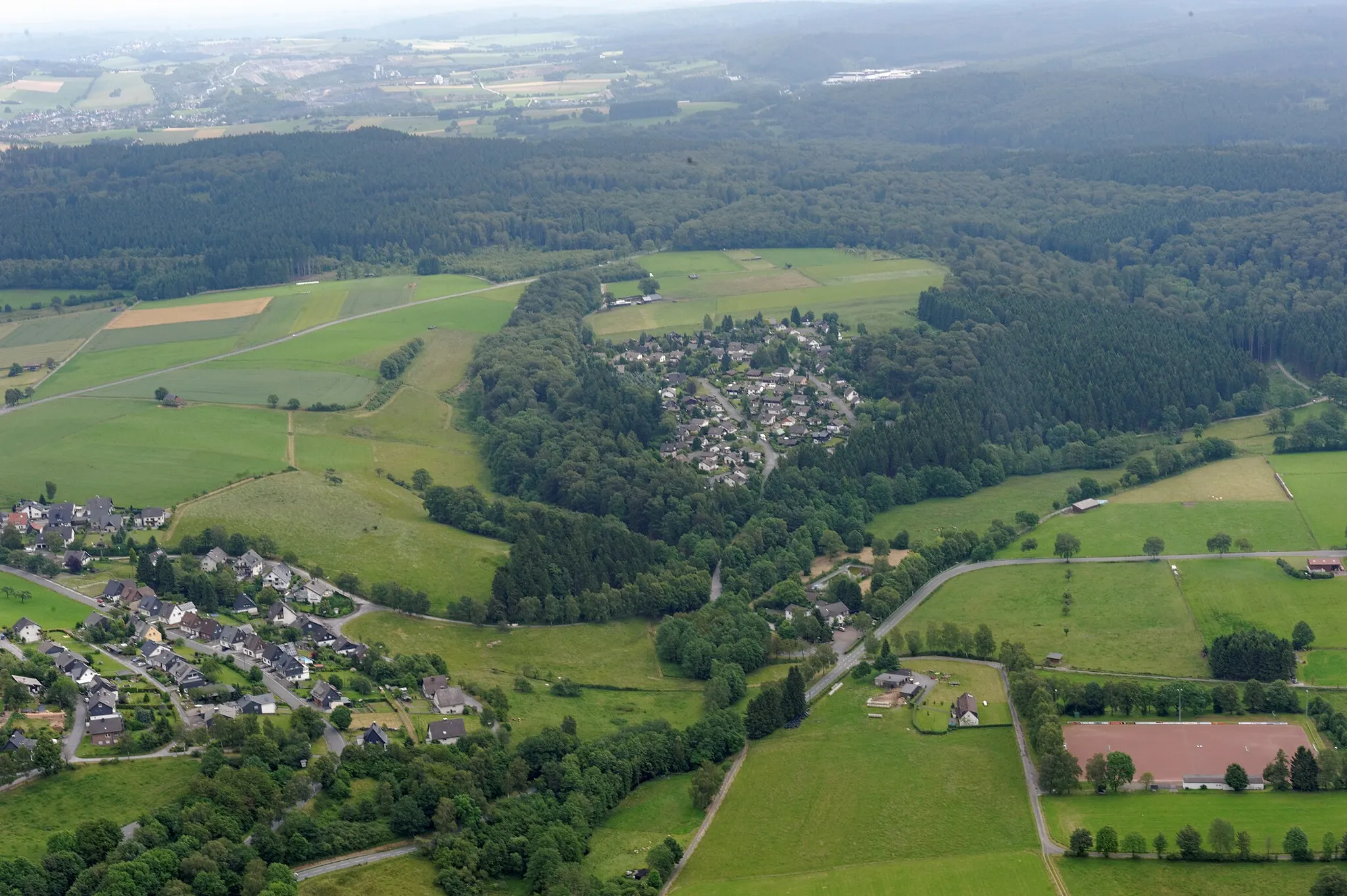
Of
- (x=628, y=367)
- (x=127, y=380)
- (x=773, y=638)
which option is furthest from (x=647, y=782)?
(x=127, y=380)

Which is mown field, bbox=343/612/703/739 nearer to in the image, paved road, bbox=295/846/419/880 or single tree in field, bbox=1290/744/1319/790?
paved road, bbox=295/846/419/880

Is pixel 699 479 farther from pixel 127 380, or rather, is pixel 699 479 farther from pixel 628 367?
pixel 127 380

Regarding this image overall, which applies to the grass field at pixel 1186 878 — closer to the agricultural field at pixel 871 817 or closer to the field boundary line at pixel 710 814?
the agricultural field at pixel 871 817

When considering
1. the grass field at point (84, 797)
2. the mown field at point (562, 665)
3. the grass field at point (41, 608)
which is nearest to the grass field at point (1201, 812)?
the mown field at point (562, 665)

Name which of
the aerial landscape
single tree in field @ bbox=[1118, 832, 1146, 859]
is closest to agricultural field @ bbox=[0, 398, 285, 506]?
the aerial landscape

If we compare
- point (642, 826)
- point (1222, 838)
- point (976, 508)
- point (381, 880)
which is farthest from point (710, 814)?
point (976, 508)

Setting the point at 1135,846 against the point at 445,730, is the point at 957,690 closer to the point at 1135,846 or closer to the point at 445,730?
the point at 1135,846
